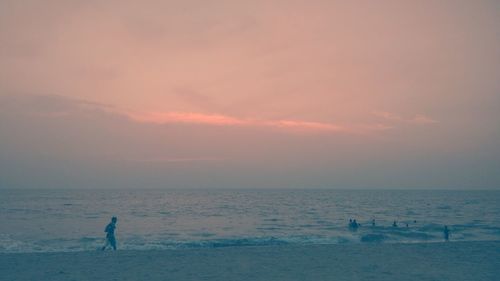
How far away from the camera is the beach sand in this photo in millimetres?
14242

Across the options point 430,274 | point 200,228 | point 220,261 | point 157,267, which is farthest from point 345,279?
point 200,228

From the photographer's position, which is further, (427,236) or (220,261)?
(427,236)

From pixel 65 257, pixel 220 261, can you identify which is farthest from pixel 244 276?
pixel 65 257

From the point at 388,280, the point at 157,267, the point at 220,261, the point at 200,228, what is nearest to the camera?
the point at 388,280

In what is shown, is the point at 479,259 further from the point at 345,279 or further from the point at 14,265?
the point at 14,265

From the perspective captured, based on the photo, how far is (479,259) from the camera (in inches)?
690

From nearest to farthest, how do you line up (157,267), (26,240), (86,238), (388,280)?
1. (388,280)
2. (157,267)
3. (26,240)
4. (86,238)

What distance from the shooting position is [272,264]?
1639 cm

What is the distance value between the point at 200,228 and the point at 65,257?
24.3 m

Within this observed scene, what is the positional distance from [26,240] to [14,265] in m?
16.4

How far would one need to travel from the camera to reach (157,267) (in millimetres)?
15875

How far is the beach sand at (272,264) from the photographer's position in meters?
14.2

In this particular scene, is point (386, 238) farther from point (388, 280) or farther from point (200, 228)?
point (388, 280)

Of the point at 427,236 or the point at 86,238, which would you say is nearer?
the point at 86,238
